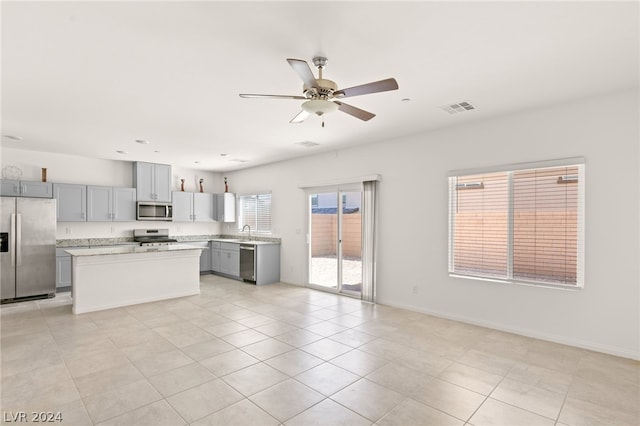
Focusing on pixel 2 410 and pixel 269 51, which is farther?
pixel 269 51

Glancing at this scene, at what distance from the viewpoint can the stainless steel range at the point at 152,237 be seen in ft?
24.7

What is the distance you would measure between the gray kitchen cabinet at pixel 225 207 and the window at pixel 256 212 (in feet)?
0.68

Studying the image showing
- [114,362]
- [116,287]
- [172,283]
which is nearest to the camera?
[114,362]

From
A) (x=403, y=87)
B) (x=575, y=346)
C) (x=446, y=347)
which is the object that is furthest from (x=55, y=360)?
(x=575, y=346)

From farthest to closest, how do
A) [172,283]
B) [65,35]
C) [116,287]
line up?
1. [172,283]
2. [116,287]
3. [65,35]

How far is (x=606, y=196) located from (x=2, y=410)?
18.9ft

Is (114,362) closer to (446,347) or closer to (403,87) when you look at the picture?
(446,347)

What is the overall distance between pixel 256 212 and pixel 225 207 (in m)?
0.94

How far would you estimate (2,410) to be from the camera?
2.43 m

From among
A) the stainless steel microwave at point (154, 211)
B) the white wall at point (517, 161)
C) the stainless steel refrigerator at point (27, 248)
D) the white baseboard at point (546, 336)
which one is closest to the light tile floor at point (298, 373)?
the white baseboard at point (546, 336)

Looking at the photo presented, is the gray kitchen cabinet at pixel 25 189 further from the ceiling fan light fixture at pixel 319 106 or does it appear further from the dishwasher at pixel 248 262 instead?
the ceiling fan light fixture at pixel 319 106

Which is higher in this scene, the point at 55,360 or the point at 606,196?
the point at 606,196

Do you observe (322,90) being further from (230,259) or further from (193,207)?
(193,207)

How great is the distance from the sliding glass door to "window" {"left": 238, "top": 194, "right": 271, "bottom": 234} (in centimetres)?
148
